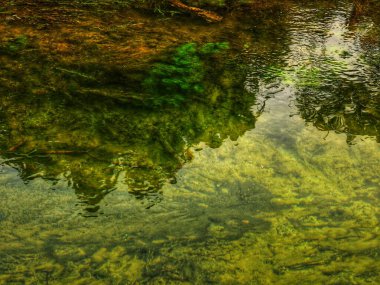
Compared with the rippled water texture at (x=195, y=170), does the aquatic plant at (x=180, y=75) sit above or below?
above

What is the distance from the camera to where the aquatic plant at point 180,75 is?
8.32 ft

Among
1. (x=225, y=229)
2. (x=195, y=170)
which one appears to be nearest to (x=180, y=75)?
(x=195, y=170)

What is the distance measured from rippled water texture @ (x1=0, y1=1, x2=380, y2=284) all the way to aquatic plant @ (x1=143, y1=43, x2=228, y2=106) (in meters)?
0.08

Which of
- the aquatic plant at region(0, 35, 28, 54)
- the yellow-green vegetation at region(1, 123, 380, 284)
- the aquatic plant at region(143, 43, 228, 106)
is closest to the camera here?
the yellow-green vegetation at region(1, 123, 380, 284)

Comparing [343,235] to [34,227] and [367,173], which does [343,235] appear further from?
[34,227]

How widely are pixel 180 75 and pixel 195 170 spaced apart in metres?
1.07

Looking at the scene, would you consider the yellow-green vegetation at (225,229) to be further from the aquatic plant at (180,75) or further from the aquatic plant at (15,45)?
the aquatic plant at (15,45)

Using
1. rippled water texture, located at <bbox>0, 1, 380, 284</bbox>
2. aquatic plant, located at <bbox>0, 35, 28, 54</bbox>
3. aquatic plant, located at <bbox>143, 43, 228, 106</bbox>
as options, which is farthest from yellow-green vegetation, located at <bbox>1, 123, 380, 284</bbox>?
aquatic plant, located at <bbox>0, 35, 28, 54</bbox>

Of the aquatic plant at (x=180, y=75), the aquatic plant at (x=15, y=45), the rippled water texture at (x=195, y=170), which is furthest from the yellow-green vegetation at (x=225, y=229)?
the aquatic plant at (x=15, y=45)

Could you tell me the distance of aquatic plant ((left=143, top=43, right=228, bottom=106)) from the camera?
2537 millimetres

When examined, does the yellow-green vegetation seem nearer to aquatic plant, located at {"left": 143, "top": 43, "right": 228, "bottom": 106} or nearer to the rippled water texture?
the rippled water texture

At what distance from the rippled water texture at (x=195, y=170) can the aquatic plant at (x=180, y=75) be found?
0.27 ft

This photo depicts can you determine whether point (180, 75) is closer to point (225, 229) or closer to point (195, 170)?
point (195, 170)

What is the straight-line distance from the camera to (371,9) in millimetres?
4156
